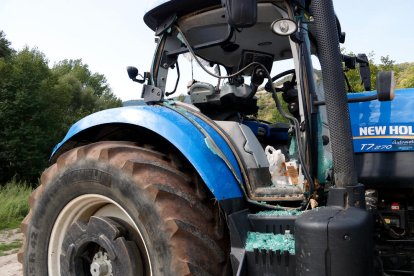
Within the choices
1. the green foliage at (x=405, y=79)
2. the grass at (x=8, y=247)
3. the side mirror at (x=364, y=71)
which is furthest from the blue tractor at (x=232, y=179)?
the green foliage at (x=405, y=79)

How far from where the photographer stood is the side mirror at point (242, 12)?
2115 millimetres

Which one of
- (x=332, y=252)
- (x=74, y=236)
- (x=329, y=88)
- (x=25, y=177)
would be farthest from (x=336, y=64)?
(x=25, y=177)

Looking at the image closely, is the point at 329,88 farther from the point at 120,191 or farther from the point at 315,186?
the point at 120,191

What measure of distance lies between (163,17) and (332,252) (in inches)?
82.4

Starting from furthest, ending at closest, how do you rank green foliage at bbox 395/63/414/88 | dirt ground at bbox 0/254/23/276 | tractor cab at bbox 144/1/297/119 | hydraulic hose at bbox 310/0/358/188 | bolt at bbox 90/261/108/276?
1. green foliage at bbox 395/63/414/88
2. dirt ground at bbox 0/254/23/276
3. tractor cab at bbox 144/1/297/119
4. bolt at bbox 90/261/108/276
5. hydraulic hose at bbox 310/0/358/188

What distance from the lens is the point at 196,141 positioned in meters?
2.52

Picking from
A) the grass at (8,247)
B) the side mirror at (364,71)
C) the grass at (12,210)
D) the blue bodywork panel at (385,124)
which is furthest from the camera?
the grass at (12,210)

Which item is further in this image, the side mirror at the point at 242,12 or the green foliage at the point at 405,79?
the green foliage at the point at 405,79

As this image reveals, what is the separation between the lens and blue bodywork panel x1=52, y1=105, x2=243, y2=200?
2.42 m

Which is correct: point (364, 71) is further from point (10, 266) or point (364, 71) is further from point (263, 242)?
point (10, 266)

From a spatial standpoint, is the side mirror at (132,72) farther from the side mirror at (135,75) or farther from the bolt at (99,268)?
the bolt at (99,268)

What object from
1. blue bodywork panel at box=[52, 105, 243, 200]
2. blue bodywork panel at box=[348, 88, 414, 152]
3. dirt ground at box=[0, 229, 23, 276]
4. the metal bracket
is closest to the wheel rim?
blue bodywork panel at box=[52, 105, 243, 200]

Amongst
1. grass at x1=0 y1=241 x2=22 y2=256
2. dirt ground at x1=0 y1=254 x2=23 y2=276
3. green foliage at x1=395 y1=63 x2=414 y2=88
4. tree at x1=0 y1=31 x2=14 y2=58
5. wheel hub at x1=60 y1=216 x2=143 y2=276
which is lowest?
grass at x1=0 y1=241 x2=22 y2=256

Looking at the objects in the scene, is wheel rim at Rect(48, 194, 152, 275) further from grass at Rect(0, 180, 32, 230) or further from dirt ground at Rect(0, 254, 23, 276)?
grass at Rect(0, 180, 32, 230)
